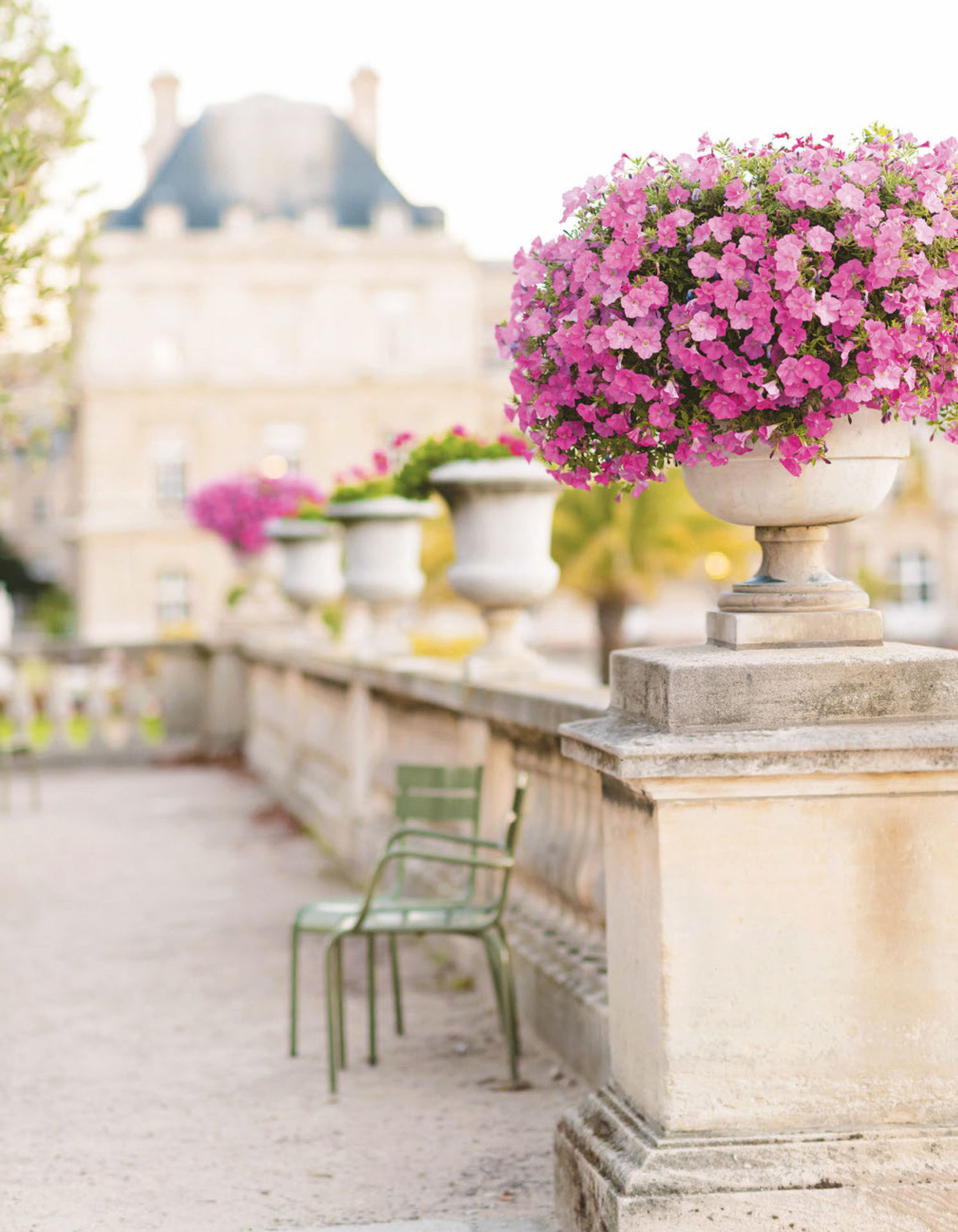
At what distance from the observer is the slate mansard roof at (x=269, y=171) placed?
55.2 metres

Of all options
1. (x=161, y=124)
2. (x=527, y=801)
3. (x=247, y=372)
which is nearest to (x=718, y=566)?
(x=527, y=801)

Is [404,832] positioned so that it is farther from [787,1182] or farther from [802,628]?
[787,1182]

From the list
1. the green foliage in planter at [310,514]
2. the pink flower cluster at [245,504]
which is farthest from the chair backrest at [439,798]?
the pink flower cluster at [245,504]

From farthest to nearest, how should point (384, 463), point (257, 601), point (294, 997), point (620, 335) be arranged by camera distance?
point (257, 601), point (384, 463), point (294, 997), point (620, 335)

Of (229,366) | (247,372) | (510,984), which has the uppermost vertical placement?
(229,366)

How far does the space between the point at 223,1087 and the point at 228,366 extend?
50.2 m

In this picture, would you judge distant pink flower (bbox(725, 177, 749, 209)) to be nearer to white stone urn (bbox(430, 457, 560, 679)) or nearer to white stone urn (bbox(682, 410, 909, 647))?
white stone urn (bbox(682, 410, 909, 647))

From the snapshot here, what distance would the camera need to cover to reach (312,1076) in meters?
4.72

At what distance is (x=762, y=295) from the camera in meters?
2.80

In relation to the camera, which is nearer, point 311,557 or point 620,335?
point 620,335

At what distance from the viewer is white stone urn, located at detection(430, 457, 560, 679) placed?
5.75 meters

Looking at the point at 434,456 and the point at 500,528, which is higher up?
the point at 434,456

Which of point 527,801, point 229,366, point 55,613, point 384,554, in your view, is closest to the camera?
point 527,801

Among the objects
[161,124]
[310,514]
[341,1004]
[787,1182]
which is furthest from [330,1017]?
[161,124]
